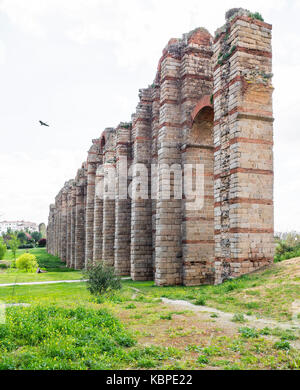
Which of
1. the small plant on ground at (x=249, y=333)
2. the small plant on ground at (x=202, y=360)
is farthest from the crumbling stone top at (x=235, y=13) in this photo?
the small plant on ground at (x=202, y=360)

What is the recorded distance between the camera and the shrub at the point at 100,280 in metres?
10.8

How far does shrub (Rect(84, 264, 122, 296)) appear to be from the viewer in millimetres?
10773

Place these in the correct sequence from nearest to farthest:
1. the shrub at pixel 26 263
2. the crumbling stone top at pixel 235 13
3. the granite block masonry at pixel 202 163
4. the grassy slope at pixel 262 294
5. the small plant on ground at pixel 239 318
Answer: the small plant on ground at pixel 239 318
the grassy slope at pixel 262 294
the granite block masonry at pixel 202 163
the crumbling stone top at pixel 235 13
the shrub at pixel 26 263

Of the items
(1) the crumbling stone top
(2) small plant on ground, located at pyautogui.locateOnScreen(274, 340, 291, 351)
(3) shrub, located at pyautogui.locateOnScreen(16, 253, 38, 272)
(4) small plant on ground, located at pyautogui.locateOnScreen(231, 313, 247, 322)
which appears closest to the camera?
(2) small plant on ground, located at pyautogui.locateOnScreen(274, 340, 291, 351)

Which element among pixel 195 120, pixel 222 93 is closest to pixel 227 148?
pixel 222 93

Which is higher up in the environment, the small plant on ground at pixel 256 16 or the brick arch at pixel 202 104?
the small plant on ground at pixel 256 16

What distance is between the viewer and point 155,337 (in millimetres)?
6027

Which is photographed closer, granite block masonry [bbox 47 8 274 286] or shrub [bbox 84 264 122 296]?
shrub [bbox 84 264 122 296]

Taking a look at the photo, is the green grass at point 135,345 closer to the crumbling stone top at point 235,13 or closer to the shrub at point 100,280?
the shrub at point 100,280

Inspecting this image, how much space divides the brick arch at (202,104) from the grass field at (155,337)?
310 inches

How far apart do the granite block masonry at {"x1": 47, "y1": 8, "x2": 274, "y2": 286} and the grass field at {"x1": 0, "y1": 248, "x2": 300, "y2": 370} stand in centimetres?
314

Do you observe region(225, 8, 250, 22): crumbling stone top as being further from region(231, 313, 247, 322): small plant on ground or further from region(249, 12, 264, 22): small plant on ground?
region(231, 313, 247, 322): small plant on ground

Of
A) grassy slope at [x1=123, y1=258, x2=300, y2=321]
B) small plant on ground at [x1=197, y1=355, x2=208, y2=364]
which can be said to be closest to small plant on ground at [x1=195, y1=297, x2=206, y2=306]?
grassy slope at [x1=123, y1=258, x2=300, y2=321]
